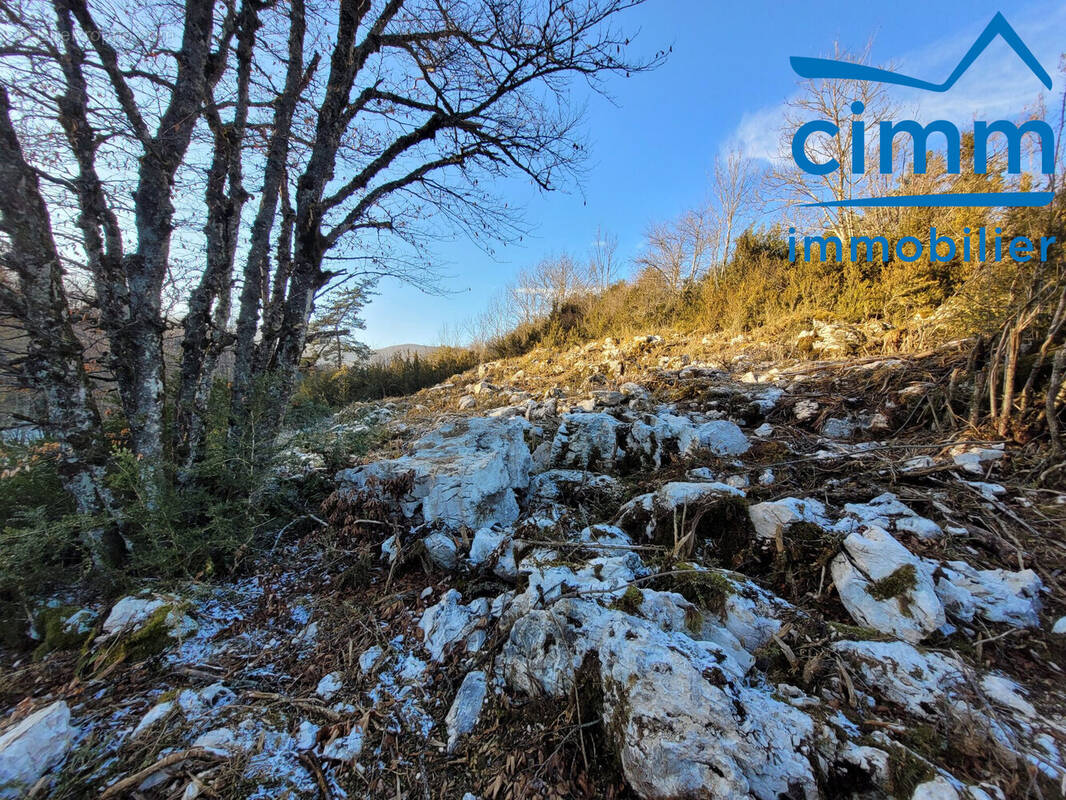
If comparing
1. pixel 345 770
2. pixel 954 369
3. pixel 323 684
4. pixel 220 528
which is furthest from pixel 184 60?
pixel 954 369

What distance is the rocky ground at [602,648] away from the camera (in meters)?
1.04

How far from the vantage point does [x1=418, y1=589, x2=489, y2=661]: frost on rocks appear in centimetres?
162

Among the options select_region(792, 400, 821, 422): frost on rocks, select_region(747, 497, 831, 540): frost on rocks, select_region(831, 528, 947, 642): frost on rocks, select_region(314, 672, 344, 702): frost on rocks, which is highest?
select_region(792, 400, 821, 422): frost on rocks

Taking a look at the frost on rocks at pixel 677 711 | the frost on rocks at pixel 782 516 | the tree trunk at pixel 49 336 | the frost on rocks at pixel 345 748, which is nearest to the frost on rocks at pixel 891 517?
the frost on rocks at pixel 782 516

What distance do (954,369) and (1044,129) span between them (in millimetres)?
4263

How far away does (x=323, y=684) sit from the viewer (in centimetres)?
154

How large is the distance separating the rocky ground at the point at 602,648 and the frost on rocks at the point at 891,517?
15mm

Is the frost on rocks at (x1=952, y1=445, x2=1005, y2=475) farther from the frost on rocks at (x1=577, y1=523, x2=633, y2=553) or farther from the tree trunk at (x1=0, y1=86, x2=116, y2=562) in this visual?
the tree trunk at (x1=0, y1=86, x2=116, y2=562)

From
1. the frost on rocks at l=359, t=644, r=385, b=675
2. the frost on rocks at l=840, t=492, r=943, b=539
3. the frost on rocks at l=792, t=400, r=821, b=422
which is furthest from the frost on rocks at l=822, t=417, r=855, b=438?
the frost on rocks at l=359, t=644, r=385, b=675

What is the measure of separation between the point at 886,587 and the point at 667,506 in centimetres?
93

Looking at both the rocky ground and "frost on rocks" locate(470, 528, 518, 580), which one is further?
"frost on rocks" locate(470, 528, 518, 580)

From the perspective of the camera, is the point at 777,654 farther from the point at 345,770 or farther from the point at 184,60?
the point at 184,60

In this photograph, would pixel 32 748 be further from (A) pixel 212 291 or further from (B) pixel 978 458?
(B) pixel 978 458

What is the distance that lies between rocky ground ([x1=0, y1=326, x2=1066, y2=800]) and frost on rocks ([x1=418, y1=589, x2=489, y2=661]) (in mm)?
10
